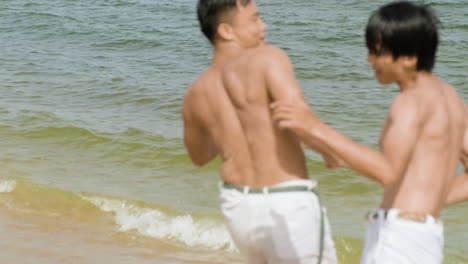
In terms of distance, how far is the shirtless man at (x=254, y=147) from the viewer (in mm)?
3484

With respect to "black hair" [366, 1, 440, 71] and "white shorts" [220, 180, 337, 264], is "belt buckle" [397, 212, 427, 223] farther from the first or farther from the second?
"black hair" [366, 1, 440, 71]

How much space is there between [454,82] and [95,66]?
5.78 meters

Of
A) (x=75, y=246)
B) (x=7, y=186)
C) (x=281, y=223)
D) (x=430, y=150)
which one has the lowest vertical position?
(x=7, y=186)

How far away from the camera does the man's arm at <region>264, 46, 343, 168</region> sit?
3.32 meters

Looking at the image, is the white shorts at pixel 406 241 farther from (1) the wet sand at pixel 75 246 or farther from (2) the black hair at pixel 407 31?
(1) the wet sand at pixel 75 246

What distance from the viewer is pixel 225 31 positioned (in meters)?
3.65

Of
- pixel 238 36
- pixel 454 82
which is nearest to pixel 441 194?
pixel 238 36

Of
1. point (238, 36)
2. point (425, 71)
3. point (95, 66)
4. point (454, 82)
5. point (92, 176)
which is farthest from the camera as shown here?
point (95, 66)

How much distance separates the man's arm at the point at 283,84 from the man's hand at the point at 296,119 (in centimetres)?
4

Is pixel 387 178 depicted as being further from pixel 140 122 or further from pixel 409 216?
pixel 140 122

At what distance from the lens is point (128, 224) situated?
24.7 ft

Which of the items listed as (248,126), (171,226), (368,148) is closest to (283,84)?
(248,126)

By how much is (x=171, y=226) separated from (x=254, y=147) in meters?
4.05

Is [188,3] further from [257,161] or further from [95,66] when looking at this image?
[257,161]
